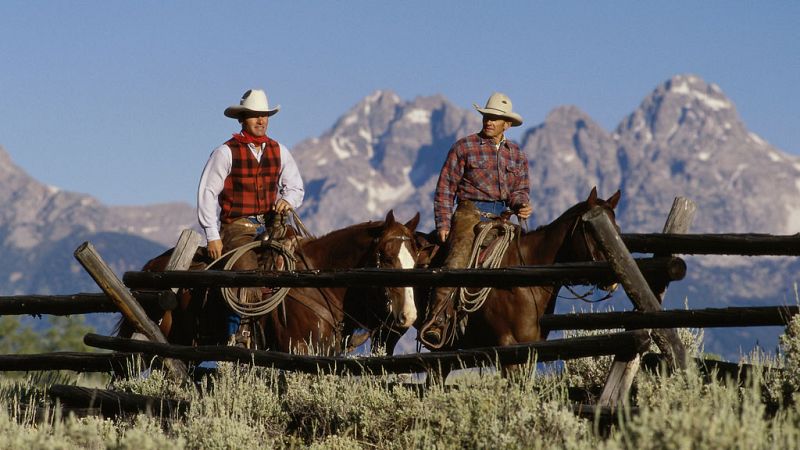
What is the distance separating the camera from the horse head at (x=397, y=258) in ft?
32.0

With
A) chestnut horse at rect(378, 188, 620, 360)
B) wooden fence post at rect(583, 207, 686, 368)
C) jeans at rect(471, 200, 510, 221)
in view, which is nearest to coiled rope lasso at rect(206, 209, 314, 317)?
chestnut horse at rect(378, 188, 620, 360)

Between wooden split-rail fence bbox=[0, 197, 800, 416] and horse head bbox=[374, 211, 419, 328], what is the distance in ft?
3.67

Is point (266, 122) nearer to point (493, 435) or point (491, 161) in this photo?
point (491, 161)

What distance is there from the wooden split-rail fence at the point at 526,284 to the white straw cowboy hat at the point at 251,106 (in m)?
1.31

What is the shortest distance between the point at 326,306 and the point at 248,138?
1701mm

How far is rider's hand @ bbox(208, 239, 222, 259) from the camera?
10227 millimetres

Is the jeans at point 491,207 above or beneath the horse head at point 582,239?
above

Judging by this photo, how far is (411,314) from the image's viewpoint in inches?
383

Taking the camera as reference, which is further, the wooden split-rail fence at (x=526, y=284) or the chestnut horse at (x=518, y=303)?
the chestnut horse at (x=518, y=303)

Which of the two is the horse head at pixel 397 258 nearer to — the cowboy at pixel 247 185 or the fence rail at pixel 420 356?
the cowboy at pixel 247 185

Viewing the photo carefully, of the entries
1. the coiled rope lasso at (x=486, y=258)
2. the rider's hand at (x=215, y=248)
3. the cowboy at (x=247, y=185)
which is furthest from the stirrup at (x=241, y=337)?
the coiled rope lasso at (x=486, y=258)

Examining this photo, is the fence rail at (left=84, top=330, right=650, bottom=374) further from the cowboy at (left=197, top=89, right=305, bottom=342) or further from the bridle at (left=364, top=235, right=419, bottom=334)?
the bridle at (left=364, top=235, right=419, bottom=334)

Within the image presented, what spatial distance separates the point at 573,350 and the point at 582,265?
638 millimetres

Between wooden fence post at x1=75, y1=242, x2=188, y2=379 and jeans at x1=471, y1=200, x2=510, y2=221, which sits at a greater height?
jeans at x1=471, y1=200, x2=510, y2=221
